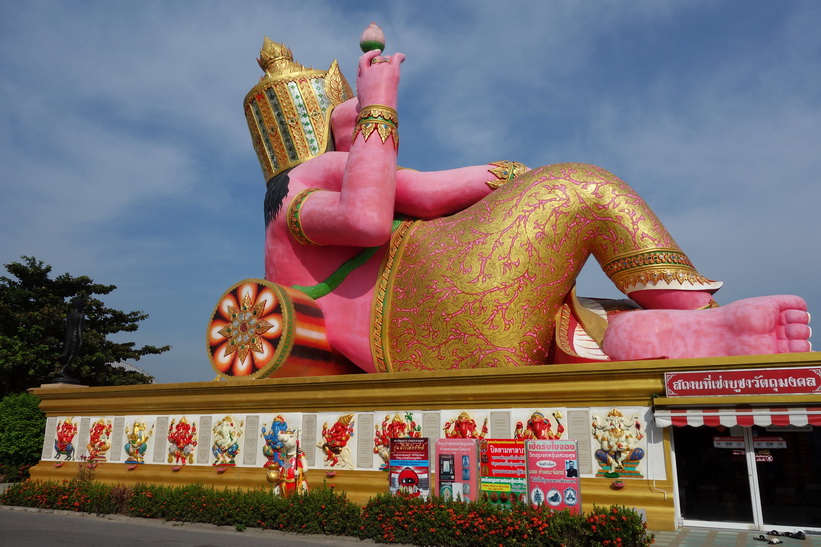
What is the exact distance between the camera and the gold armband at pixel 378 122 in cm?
950

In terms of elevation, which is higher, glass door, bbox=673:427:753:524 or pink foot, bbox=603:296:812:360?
pink foot, bbox=603:296:812:360

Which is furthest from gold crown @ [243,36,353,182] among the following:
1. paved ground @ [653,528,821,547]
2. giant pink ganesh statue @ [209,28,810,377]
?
paved ground @ [653,528,821,547]

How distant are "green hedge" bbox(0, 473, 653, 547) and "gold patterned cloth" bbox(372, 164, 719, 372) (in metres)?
2.31

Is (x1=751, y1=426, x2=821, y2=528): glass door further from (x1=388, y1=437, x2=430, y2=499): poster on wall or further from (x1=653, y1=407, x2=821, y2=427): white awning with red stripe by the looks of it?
(x1=388, y1=437, x2=430, y2=499): poster on wall

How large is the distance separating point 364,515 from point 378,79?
6187 mm

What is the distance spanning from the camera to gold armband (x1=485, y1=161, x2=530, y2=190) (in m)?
9.85

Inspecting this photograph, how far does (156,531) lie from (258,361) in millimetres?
2650

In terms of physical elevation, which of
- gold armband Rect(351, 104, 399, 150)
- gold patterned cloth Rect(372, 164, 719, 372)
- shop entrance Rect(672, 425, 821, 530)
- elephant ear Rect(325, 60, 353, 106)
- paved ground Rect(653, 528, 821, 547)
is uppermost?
elephant ear Rect(325, 60, 353, 106)

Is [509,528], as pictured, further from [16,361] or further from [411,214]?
[16,361]

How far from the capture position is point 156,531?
758 centimetres

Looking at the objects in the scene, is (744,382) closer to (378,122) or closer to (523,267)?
(523,267)

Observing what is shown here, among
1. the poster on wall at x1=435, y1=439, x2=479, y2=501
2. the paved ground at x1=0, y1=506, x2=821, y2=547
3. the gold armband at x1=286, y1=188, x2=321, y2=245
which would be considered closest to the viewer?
the paved ground at x1=0, y1=506, x2=821, y2=547

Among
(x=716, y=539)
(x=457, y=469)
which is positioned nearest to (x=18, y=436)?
(x=457, y=469)

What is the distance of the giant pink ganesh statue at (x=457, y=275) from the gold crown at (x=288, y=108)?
60cm
